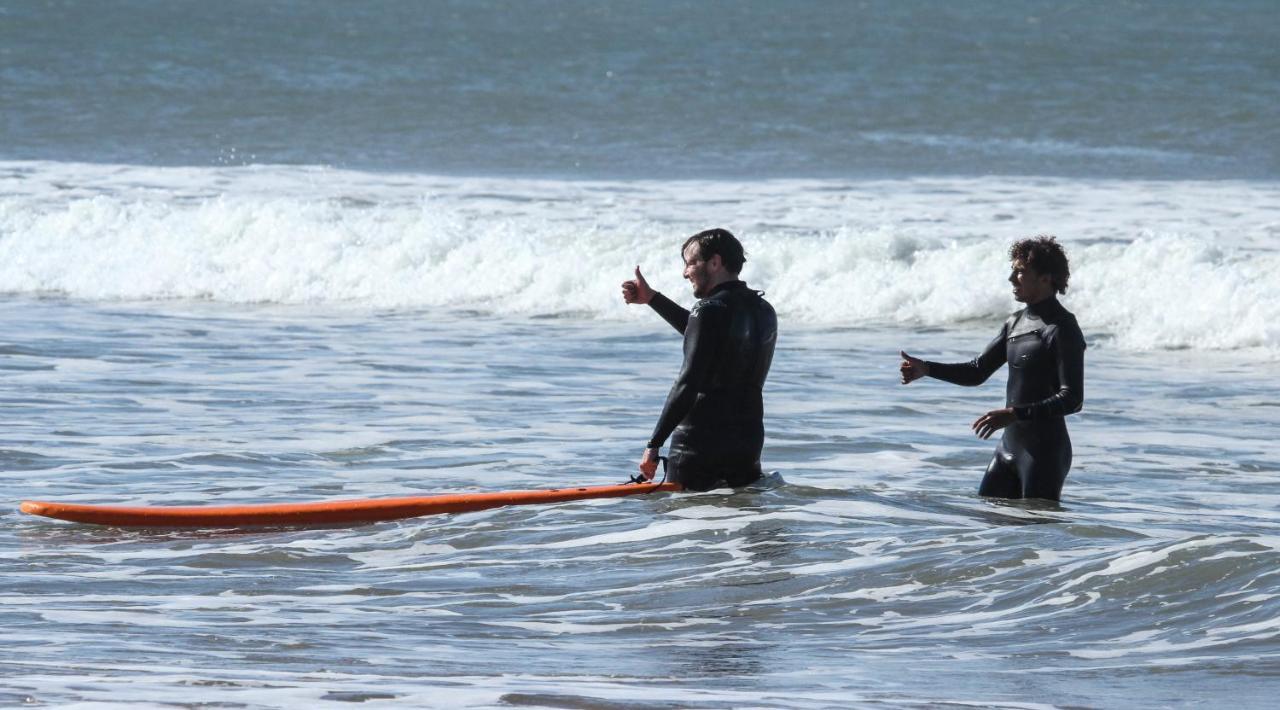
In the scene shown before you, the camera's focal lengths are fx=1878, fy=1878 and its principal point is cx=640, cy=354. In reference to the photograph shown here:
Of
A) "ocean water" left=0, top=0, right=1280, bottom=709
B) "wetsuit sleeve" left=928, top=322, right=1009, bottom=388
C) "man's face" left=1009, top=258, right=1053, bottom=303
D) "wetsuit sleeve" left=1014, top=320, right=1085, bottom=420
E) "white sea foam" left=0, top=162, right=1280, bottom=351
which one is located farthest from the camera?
"white sea foam" left=0, top=162, right=1280, bottom=351

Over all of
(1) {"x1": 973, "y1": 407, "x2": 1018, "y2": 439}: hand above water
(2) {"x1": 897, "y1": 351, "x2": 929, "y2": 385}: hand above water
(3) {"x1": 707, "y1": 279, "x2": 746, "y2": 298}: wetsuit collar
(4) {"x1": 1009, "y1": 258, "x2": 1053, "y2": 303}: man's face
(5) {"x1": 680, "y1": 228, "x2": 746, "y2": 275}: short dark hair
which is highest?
(5) {"x1": 680, "y1": 228, "x2": 746, "y2": 275}: short dark hair

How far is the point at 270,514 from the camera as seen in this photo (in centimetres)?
804

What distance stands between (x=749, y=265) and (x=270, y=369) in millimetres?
7608

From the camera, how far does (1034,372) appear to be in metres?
7.70

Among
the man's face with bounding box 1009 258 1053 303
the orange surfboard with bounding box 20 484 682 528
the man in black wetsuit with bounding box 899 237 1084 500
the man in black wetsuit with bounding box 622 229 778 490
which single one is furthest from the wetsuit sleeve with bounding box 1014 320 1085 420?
the orange surfboard with bounding box 20 484 682 528

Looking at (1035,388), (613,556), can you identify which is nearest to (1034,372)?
(1035,388)

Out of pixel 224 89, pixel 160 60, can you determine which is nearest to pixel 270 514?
pixel 224 89

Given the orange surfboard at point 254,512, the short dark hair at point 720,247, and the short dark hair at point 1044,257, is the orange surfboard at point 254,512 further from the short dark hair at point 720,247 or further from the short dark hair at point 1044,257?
the short dark hair at point 1044,257

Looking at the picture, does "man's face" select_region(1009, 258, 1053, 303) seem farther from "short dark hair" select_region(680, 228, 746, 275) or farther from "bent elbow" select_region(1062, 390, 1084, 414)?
"short dark hair" select_region(680, 228, 746, 275)

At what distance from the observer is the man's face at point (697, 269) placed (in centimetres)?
772

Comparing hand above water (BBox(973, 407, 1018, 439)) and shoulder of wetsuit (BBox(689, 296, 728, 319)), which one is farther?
shoulder of wetsuit (BBox(689, 296, 728, 319))

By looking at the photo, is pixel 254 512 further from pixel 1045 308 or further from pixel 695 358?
pixel 1045 308

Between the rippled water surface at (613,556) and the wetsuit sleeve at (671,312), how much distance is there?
0.77 metres

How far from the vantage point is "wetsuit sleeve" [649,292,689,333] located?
8.03 metres
